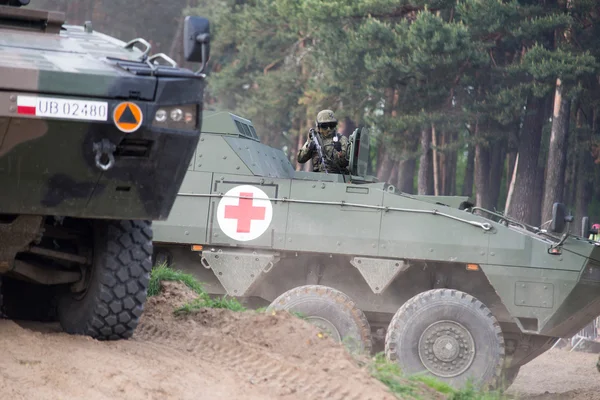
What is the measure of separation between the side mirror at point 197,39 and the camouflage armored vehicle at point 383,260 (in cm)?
490

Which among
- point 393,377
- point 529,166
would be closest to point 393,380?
point 393,377

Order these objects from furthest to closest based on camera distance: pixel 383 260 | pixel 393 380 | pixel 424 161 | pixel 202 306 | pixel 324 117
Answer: pixel 424 161 → pixel 324 117 → pixel 383 260 → pixel 202 306 → pixel 393 380

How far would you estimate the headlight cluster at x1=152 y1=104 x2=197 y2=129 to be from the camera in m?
5.50

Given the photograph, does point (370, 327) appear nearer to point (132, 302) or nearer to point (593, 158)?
point (132, 302)

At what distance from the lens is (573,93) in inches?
684

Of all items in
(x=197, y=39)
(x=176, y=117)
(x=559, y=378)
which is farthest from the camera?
(x=559, y=378)

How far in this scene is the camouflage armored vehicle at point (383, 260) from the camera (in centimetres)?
1019

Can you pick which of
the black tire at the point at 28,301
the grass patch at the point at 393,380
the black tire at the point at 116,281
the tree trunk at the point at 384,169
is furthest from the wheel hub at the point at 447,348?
the tree trunk at the point at 384,169

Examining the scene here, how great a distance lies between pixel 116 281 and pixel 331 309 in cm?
426

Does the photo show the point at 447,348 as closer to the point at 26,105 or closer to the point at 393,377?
the point at 393,377

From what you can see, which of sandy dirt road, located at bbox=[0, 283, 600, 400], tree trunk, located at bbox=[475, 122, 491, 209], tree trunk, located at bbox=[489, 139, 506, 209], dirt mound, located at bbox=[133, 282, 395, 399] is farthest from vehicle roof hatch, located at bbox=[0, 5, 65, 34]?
tree trunk, located at bbox=[489, 139, 506, 209]

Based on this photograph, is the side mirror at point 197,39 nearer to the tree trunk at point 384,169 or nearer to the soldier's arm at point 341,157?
the soldier's arm at point 341,157

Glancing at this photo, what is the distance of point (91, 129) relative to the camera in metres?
5.36

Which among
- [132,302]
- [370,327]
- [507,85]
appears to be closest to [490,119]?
[507,85]
